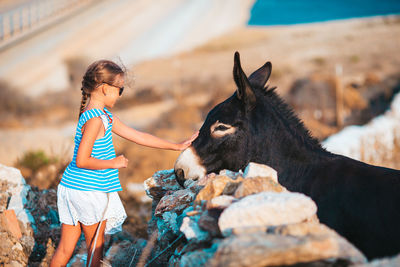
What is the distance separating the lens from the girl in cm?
304

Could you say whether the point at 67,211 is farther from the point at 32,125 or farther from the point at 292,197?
the point at 32,125

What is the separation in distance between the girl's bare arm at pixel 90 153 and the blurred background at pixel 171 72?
0.72m

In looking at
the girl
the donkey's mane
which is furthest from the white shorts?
the donkey's mane

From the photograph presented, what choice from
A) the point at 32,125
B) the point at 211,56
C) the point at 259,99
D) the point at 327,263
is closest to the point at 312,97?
the point at 32,125

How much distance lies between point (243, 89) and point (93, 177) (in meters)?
1.48

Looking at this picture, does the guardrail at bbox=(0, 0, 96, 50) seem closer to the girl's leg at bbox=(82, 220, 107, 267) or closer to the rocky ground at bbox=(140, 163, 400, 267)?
the girl's leg at bbox=(82, 220, 107, 267)

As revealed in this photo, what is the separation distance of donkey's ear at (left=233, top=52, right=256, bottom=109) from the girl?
101 cm

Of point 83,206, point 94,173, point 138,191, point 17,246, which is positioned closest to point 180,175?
point 94,173

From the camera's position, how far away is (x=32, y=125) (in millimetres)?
18078

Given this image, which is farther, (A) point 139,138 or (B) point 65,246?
(A) point 139,138

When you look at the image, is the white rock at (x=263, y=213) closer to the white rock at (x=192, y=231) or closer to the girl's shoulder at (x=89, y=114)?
the white rock at (x=192, y=231)

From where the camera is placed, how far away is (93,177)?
3.14 m

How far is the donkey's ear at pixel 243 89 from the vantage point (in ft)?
10.3

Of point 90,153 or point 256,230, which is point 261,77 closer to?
point 90,153
